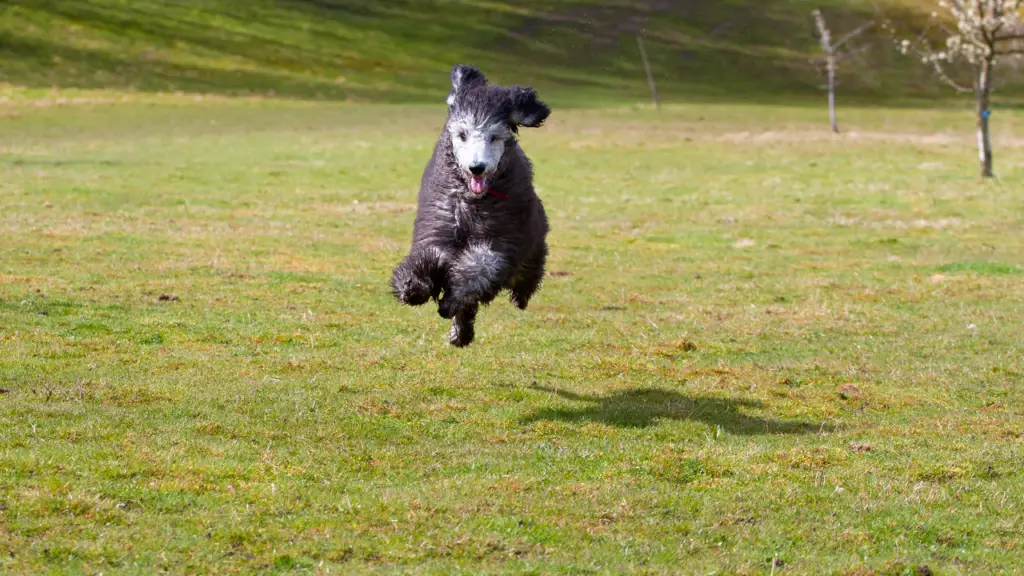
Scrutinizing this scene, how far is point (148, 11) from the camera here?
111 meters

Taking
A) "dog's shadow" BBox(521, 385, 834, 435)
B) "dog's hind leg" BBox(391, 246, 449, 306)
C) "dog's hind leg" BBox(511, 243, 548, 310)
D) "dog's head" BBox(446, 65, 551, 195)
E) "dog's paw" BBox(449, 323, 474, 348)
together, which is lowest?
"dog's shadow" BBox(521, 385, 834, 435)

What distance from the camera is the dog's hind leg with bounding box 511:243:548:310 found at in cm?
1365

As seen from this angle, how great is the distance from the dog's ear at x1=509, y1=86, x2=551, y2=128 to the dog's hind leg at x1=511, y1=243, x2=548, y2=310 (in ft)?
6.92

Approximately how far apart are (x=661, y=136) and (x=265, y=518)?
52.6 metres

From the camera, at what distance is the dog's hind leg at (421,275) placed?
1187 centimetres

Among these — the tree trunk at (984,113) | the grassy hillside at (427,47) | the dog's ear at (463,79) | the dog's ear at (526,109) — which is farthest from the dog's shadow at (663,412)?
the grassy hillside at (427,47)

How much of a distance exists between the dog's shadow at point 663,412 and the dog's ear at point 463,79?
3.23 metres

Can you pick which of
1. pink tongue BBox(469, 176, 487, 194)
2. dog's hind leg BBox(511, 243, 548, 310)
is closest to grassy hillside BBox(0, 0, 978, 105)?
dog's hind leg BBox(511, 243, 548, 310)

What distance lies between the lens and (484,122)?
1138cm

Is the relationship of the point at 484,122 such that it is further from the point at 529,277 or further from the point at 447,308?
the point at 529,277

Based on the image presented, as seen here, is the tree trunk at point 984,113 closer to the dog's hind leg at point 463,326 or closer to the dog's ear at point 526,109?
the dog's ear at point 526,109

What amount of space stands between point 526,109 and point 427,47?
107 meters

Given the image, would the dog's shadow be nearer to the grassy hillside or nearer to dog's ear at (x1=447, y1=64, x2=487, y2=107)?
dog's ear at (x1=447, y1=64, x2=487, y2=107)

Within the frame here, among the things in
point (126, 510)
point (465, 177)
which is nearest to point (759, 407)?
point (465, 177)
